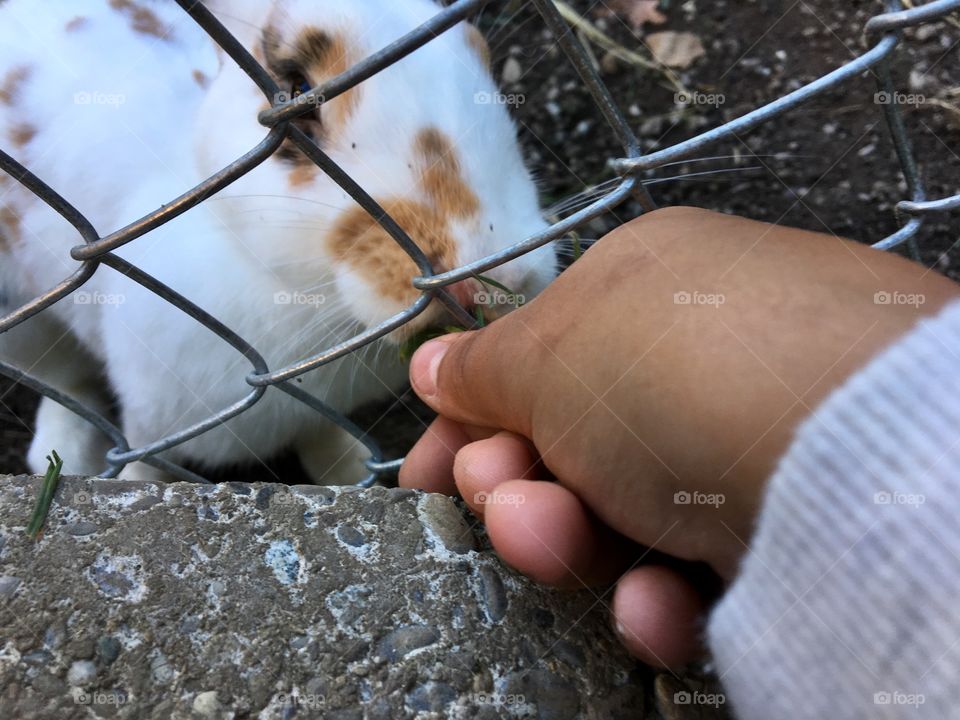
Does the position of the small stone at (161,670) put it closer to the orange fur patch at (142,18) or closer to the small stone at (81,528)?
the small stone at (81,528)

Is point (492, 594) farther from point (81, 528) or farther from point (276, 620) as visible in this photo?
point (81, 528)

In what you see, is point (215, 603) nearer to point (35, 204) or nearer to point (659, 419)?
point (659, 419)

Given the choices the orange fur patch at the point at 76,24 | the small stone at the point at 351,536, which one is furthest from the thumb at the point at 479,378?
the orange fur patch at the point at 76,24

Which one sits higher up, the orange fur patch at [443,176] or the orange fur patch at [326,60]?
the orange fur patch at [326,60]

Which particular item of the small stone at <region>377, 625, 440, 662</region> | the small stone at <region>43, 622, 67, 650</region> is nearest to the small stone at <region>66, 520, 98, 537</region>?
the small stone at <region>43, 622, 67, 650</region>

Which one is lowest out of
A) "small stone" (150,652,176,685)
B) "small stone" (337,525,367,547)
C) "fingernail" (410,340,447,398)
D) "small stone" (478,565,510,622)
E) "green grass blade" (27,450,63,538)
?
"small stone" (478,565,510,622)

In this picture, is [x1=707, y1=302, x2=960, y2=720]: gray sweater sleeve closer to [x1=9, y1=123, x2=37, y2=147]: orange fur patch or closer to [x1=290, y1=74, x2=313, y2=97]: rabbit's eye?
[x1=290, y1=74, x2=313, y2=97]: rabbit's eye

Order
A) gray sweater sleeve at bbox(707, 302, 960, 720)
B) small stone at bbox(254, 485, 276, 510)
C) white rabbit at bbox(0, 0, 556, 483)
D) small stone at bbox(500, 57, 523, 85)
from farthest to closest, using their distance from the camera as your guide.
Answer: small stone at bbox(500, 57, 523, 85) → white rabbit at bbox(0, 0, 556, 483) → small stone at bbox(254, 485, 276, 510) → gray sweater sleeve at bbox(707, 302, 960, 720)

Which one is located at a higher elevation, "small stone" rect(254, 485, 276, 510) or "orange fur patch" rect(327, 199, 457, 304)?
"orange fur patch" rect(327, 199, 457, 304)
